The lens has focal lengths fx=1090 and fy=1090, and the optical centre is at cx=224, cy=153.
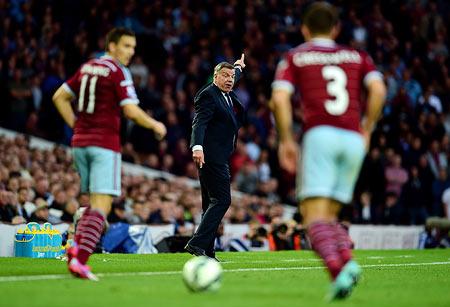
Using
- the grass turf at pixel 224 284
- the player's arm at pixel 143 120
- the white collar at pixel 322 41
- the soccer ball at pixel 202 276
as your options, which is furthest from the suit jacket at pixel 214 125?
the white collar at pixel 322 41

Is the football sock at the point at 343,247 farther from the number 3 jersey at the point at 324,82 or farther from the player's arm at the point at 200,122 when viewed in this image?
the player's arm at the point at 200,122

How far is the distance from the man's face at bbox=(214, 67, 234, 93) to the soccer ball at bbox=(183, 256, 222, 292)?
454 centimetres

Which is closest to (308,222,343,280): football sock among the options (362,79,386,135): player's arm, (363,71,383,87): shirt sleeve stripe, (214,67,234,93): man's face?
(362,79,386,135): player's arm

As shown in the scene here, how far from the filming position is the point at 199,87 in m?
24.0

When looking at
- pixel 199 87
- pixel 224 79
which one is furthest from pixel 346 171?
pixel 199 87

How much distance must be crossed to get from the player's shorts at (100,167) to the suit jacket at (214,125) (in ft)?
8.55

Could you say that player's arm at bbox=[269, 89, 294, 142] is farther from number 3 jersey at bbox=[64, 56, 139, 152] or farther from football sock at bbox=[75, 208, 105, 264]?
football sock at bbox=[75, 208, 105, 264]

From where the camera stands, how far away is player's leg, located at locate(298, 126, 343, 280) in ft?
27.0

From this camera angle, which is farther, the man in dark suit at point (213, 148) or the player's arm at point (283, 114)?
the man in dark suit at point (213, 148)

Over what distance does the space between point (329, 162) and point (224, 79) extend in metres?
4.76

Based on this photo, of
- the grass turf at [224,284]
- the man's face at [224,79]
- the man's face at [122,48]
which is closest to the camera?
the grass turf at [224,284]

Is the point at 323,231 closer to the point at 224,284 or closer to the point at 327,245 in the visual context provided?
the point at 327,245

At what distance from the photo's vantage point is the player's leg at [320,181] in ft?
27.0

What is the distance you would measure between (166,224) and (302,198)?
9950mm
